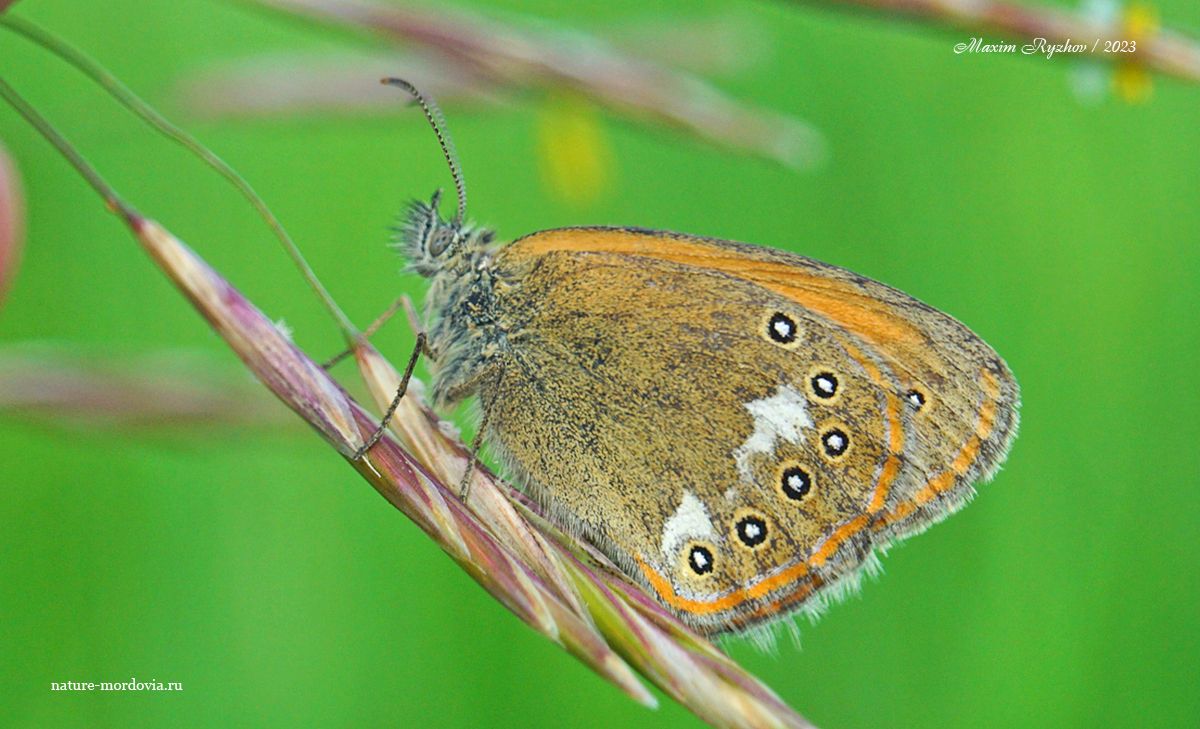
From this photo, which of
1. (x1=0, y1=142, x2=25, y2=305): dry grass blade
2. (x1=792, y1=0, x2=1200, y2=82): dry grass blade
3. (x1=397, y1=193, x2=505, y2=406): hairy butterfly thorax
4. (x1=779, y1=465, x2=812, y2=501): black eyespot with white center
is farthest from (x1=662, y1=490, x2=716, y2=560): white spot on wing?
(x1=0, y1=142, x2=25, y2=305): dry grass blade

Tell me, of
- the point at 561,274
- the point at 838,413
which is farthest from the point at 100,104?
the point at 838,413

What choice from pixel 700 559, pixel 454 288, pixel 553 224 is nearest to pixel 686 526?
pixel 700 559

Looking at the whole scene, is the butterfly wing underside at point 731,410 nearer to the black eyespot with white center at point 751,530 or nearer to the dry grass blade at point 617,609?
the black eyespot with white center at point 751,530

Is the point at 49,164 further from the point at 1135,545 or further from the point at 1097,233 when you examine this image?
the point at 1097,233

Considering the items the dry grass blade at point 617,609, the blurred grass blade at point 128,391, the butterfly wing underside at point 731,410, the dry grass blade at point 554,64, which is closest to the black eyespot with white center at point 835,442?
the butterfly wing underside at point 731,410

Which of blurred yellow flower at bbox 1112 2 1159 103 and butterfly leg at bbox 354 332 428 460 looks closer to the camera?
butterfly leg at bbox 354 332 428 460

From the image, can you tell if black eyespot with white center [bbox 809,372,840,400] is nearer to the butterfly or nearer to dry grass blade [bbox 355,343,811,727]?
the butterfly
